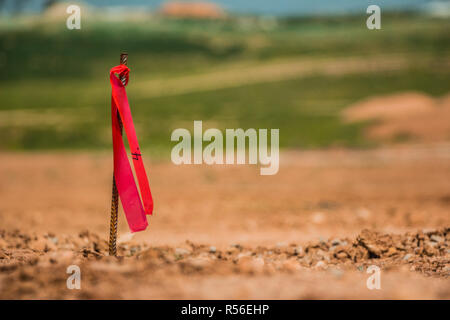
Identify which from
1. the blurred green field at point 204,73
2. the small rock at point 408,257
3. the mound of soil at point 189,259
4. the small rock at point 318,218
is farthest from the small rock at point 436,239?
the blurred green field at point 204,73

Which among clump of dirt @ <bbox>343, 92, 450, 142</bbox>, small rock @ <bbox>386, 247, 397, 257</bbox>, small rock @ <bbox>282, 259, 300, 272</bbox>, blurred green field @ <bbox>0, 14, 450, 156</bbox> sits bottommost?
small rock @ <bbox>282, 259, 300, 272</bbox>

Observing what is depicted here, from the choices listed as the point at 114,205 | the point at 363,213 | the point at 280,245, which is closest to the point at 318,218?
the point at 363,213

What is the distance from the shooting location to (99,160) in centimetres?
2050

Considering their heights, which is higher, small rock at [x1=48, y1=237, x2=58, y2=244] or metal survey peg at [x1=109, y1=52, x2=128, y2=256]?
metal survey peg at [x1=109, y1=52, x2=128, y2=256]

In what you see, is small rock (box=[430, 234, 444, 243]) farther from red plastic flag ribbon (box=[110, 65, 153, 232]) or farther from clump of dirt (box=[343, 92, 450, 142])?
clump of dirt (box=[343, 92, 450, 142])

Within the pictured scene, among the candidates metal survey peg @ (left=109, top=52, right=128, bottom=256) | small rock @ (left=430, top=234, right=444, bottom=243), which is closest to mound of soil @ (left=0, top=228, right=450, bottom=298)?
small rock @ (left=430, top=234, right=444, bottom=243)

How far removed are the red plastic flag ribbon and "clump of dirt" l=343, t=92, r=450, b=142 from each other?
18.5 m

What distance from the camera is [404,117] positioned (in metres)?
24.1

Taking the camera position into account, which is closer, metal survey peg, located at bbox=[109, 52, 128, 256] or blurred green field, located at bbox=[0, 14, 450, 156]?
metal survey peg, located at bbox=[109, 52, 128, 256]

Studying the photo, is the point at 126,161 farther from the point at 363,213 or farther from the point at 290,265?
the point at 363,213

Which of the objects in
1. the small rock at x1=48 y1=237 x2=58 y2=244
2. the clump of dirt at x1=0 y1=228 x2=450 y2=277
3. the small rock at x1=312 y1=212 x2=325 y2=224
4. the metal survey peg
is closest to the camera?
the clump of dirt at x1=0 y1=228 x2=450 y2=277

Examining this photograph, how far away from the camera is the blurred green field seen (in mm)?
26234

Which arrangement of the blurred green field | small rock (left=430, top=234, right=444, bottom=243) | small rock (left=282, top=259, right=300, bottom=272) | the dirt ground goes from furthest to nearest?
the blurred green field < small rock (left=430, top=234, right=444, bottom=243) < small rock (left=282, top=259, right=300, bottom=272) < the dirt ground
